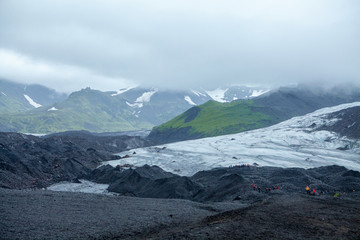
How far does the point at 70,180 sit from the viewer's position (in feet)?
169

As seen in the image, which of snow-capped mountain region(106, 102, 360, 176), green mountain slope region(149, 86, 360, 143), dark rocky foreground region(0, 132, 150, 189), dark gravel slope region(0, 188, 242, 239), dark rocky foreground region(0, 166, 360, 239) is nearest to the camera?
dark rocky foreground region(0, 166, 360, 239)

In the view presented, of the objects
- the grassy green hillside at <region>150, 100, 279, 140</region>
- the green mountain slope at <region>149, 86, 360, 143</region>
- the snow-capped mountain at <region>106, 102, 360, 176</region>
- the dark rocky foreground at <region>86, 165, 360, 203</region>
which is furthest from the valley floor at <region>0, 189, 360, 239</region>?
the green mountain slope at <region>149, 86, 360, 143</region>

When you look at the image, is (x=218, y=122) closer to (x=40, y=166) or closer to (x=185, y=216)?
(x=40, y=166)

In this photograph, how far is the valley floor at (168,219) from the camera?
17359 mm

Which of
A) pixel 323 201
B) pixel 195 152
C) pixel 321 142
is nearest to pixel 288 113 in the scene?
pixel 321 142

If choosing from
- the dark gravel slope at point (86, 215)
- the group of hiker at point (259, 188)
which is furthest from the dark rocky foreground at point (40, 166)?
the group of hiker at point (259, 188)

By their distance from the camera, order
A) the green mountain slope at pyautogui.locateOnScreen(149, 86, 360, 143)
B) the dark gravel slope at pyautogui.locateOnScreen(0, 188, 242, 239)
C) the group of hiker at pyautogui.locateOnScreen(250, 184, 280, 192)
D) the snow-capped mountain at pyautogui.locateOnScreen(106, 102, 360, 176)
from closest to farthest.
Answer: the dark gravel slope at pyautogui.locateOnScreen(0, 188, 242, 239) → the group of hiker at pyautogui.locateOnScreen(250, 184, 280, 192) → the snow-capped mountain at pyautogui.locateOnScreen(106, 102, 360, 176) → the green mountain slope at pyautogui.locateOnScreen(149, 86, 360, 143)

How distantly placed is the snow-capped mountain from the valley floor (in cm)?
3564

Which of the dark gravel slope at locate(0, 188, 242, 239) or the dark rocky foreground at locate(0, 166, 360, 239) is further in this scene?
the dark gravel slope at locate(0, 188, 242, 239)

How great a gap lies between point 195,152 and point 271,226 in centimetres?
7010

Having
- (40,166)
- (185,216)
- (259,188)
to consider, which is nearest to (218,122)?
(40,166)

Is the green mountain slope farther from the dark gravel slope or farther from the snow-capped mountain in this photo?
the dark gravel slope

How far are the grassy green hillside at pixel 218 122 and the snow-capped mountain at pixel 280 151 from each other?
105ft

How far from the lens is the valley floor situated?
57.0 ft
